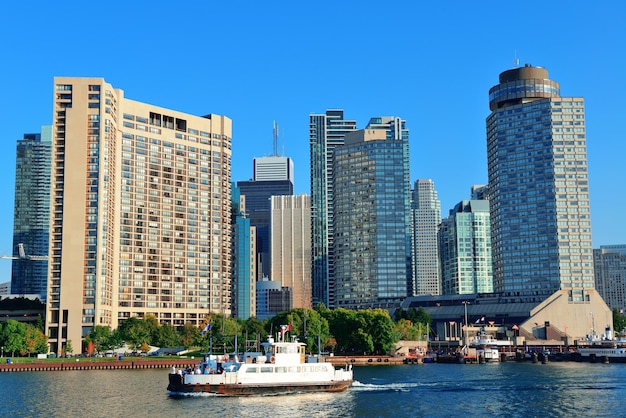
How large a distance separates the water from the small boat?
197cm

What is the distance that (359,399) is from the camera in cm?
12131

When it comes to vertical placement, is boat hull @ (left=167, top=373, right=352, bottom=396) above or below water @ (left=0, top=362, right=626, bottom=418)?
above

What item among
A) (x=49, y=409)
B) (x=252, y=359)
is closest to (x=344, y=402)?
(x=252, y=359)

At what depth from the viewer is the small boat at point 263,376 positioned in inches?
4877

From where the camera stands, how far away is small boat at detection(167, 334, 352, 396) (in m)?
124

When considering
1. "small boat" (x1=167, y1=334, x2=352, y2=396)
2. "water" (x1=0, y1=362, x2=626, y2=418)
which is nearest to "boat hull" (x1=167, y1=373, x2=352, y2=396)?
"small boat" (x1=167, y1=334, x2=352, y2=396)

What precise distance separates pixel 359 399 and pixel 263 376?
15696mm

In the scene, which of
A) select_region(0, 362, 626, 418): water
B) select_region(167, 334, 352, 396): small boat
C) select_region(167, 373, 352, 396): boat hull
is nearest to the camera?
select_region(0, 362, 626, 418): water

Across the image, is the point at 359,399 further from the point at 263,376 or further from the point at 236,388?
the point at 236,388

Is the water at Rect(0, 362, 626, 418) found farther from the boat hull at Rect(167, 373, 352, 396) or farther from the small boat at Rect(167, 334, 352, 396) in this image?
the small boat at Rect(167, 334, 352, 396)

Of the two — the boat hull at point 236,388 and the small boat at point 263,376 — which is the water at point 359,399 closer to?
the boat hull at point 236,388

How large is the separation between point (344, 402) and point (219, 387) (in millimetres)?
20397

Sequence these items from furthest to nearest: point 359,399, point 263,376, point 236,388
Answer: point 263,376
point 236,388
point 359,399

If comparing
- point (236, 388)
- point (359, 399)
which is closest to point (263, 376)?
point (236, 388)
